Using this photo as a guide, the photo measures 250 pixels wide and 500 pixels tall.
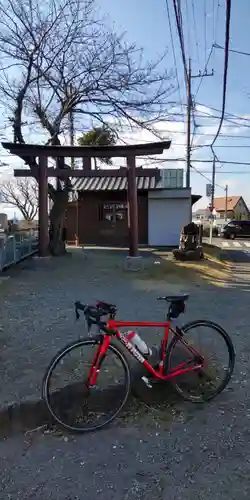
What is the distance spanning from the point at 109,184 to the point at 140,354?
1768 centimetres

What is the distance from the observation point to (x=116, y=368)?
3.32 m

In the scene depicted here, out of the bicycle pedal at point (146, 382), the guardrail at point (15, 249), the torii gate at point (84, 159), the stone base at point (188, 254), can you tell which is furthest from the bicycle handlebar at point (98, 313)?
the stone base at point (188, 254)

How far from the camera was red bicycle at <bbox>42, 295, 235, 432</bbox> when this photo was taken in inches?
125

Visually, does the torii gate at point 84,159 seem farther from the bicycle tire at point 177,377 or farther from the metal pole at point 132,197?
the bicycle tire at point 177,377

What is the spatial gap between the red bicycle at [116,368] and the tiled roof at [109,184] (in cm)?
1639

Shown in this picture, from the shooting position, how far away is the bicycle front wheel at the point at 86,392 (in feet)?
10.2

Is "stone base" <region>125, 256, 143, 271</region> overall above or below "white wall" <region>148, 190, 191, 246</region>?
below

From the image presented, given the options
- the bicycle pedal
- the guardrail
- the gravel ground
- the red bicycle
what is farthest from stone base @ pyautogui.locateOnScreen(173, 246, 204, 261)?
the bicycle pedal

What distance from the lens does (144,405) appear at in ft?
11.3

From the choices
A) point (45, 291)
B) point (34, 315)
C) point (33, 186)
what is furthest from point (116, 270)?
point (33, 186)

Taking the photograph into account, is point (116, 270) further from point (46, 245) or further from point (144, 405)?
point (144, 405)

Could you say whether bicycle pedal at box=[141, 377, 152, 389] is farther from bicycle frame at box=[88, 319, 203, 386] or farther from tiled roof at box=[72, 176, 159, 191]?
tiled roof at box=[72, 176, 159, 191]

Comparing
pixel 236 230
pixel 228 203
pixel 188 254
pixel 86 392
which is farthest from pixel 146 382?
pixel 228 203

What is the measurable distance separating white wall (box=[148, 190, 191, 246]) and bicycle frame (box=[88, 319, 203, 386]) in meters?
16.5
